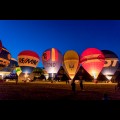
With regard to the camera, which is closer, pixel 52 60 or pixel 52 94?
pixel 52 94

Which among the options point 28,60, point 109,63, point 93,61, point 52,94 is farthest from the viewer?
point 28,60

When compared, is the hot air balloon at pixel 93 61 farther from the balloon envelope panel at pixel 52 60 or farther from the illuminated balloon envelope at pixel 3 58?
the illuminated balloon envelope at pixel 3 58

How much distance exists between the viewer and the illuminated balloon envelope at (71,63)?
96.1 ft

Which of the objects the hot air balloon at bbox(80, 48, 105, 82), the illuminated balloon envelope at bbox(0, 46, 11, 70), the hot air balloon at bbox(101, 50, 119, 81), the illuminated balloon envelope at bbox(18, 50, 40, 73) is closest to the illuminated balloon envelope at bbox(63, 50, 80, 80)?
the hot air balloon at bbox(80, 48, 105, 82)

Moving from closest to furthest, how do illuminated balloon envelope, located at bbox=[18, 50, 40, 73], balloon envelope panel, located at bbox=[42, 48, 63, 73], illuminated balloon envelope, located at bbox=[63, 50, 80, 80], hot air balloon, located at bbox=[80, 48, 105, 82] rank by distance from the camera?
1. hot air balloon, located at bbox=[80, 48, 105, 82]
2. illuminated balloon envelope, located at bbox=[63, 50, 80, 80]
3. balloon envelope panel, located at bbox=[42, 48, 63, 73]
4. illuminated balloon envelope, located at bbox=[18, 50, 40, 73]

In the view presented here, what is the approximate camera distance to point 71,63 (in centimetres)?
2969

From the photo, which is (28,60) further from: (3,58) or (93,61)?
(93,61)

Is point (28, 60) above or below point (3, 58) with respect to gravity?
below

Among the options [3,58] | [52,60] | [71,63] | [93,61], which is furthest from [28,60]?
[93,61]

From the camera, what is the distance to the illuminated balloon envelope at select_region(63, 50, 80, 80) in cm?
2929

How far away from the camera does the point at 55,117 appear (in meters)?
7.14

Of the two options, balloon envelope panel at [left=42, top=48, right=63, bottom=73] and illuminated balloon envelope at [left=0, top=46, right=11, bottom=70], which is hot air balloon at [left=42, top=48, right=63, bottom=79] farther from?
illuminated balloon envelope at [left=0, top=46, right=11, bottom=70]

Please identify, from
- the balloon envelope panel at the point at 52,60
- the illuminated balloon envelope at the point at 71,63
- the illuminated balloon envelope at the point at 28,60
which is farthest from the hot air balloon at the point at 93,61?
the illuminated balloon envelope at the point at 28,60
